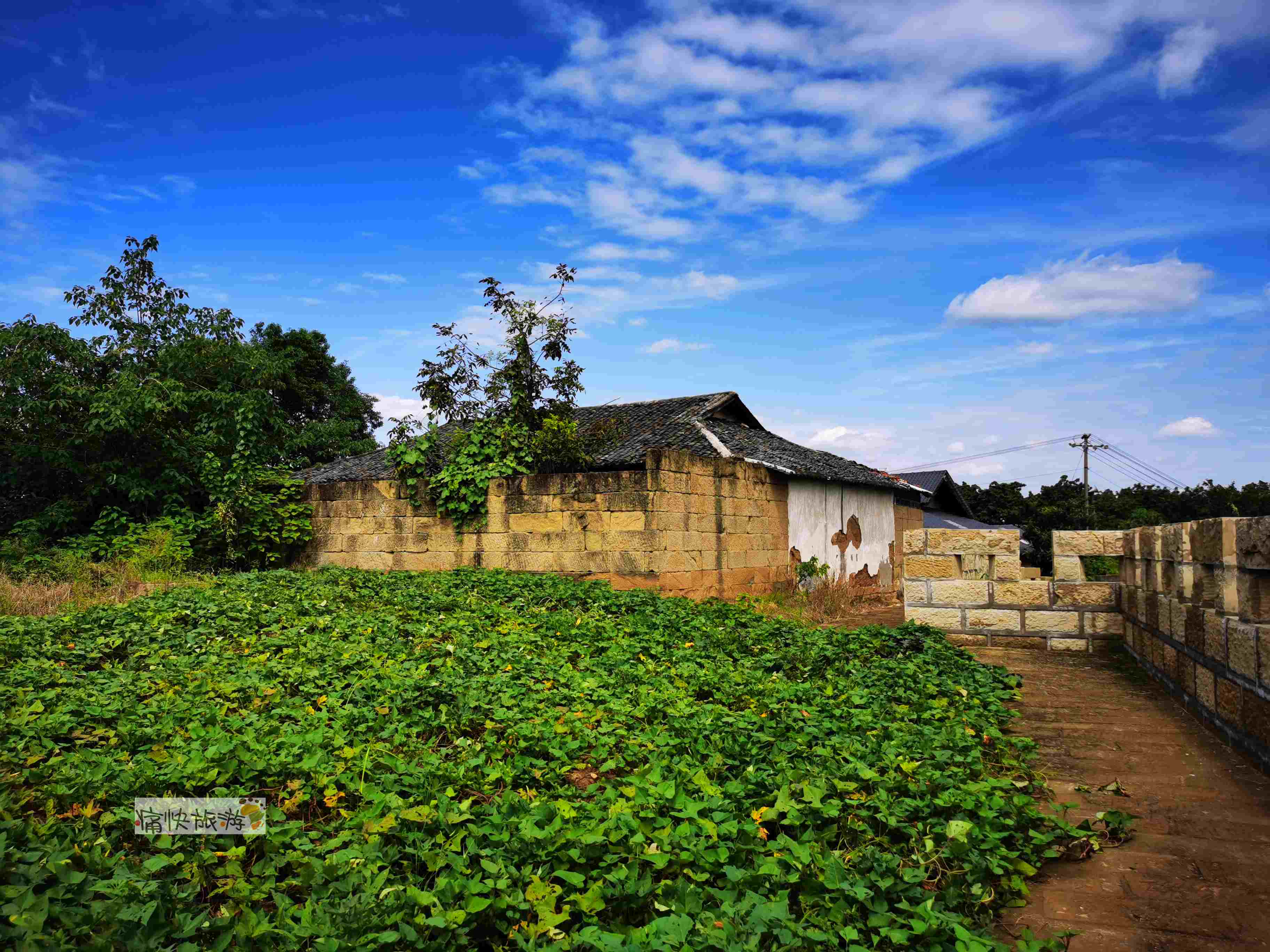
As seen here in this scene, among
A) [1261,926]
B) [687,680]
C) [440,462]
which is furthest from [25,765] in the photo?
[440,462]

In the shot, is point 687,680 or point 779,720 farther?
point 687,680

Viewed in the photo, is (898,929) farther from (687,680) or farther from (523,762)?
(687,680)

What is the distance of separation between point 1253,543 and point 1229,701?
1058mm

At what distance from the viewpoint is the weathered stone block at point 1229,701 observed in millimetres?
4234

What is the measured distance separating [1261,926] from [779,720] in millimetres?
2109

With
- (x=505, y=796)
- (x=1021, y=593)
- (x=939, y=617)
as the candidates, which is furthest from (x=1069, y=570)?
(x=505, y=796)

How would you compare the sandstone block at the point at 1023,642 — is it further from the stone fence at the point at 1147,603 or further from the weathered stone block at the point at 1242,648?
the weathered stone block at the point at 1242,648

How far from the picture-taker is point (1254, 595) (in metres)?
3.95

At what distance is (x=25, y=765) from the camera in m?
3.58

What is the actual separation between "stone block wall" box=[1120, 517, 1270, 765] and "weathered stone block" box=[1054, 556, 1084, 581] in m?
1.08

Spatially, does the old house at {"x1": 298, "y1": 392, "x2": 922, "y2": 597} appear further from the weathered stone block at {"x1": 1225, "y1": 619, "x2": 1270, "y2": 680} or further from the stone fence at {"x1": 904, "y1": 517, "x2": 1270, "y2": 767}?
the weathered stone block at {"x1": 1225, "y1": 619, "x2": 1270, "y2": 680}

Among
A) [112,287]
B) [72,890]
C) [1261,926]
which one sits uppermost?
[112,287]

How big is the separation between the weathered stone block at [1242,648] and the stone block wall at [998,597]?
126 inches

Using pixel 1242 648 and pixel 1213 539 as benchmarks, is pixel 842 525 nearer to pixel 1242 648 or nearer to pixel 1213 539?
pixel 1213 539
